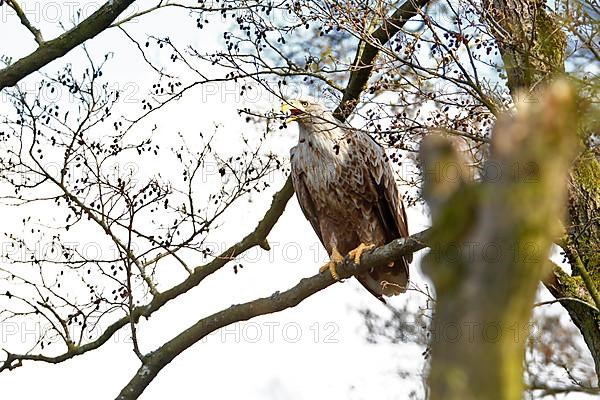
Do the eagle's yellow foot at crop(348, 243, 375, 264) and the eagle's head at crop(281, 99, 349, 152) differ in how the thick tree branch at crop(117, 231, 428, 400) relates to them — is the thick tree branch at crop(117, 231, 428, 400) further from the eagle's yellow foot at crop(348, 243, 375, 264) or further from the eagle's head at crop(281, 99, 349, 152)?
the eagle's head at crop(281, 99, 349, 152)

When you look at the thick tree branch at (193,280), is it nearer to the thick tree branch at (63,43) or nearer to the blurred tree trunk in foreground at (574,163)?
the thick tree branch at (63,43)

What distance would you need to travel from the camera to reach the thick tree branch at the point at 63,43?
6.04 metres

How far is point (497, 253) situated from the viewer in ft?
2.26

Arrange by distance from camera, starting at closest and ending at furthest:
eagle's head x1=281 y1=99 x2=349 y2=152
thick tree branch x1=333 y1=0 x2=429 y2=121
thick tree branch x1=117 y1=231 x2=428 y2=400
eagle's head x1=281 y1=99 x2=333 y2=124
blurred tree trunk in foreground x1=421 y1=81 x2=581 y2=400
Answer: blurred tree trunk in foreground x1=421 y1=81 x2=581 y2=400 → thick tree branch x1=333 y1=0 x2=429 y2=121 → thick tree branch x1=117 y1=231 x2=428 y2=400 → eagle's head x1=281 y1=99 x2=333 y2=124 → eagle's head x1=281 y1=99 x2=349 y2=152

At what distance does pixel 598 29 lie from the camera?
152 inches

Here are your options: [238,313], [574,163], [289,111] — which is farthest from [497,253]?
[289,111]

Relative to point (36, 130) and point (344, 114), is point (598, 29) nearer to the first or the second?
point (344, 114)

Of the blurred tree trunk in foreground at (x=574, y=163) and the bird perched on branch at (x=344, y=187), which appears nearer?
the blurred tree trunk in foreground at (x=574, y=163)

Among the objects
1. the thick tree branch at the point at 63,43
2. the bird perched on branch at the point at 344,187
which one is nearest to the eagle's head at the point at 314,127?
the bird perched on branch at the point at 344,187

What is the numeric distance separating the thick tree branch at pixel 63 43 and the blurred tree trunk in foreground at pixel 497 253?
580cm

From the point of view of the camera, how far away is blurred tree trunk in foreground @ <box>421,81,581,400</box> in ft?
2.15

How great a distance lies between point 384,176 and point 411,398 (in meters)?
1.75

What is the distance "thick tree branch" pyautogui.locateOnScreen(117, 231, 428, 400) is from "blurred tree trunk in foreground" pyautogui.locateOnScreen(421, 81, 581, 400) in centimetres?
462

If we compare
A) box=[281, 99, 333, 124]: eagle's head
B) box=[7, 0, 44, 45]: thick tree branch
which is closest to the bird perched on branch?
box=[281, 99, 333, 124]: eagle's head
